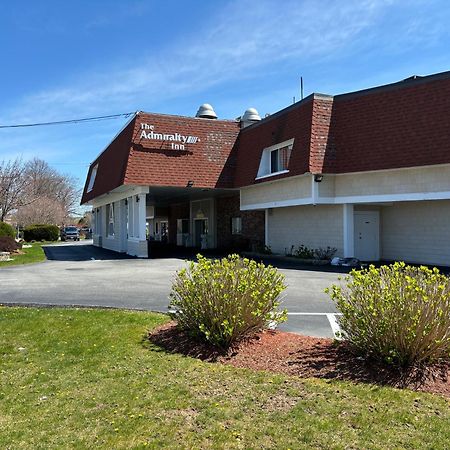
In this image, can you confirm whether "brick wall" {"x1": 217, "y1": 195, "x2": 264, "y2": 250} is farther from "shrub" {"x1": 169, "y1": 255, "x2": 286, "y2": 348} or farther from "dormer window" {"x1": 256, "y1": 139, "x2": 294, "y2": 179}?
"shrub" {"x1": 169, "y1": 255, "x2": 286, "y2": 348}

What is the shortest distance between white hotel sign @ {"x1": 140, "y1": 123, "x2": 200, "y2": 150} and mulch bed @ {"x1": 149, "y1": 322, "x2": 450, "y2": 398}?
17.1m

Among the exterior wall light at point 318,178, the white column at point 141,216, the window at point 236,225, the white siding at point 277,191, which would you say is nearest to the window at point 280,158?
the white siding at point 277,191

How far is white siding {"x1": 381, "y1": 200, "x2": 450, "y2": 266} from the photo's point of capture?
17531 mm

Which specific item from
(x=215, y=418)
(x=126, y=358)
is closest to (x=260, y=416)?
(x=215, y=418)

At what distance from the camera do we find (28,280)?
47.8 feet

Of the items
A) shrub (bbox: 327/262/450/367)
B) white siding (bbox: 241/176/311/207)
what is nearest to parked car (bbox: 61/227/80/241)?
white siding (bbox: 241/176/311/207)

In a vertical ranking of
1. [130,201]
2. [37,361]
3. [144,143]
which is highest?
[144,143]

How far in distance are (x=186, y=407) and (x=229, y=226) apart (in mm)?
24928

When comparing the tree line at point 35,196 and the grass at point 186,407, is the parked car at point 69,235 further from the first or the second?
the grass at point 186,407

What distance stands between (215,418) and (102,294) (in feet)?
25.5

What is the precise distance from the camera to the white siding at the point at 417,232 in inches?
690

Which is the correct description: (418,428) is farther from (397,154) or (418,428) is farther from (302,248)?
(302,248)

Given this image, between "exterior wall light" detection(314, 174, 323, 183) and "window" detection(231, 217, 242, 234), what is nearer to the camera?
"exterior wall light" detection(314, 174, 323, 183)

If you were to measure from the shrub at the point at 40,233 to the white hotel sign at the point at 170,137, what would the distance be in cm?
3311
